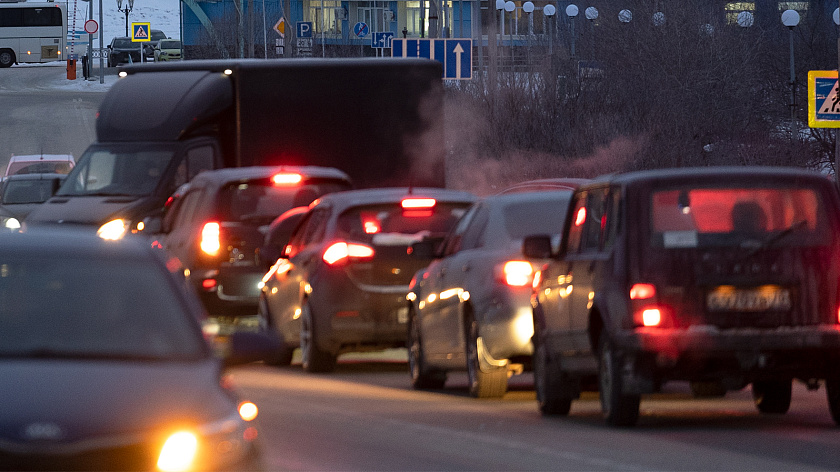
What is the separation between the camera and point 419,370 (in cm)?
1476

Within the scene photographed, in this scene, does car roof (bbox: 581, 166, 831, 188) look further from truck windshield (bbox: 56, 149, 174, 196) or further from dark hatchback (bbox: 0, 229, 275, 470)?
truck windshield (bbox: 56, 149, 174, 196)

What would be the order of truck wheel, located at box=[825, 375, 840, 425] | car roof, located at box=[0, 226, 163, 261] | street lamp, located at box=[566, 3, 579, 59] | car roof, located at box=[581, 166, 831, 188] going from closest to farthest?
car roof, located at box=[0, 226, 163, 261]
car roof, located at box=[581, 166, 831, 188]
truck wheel, located at box=[825, 375, 840, 425]
street lamp, located at box=[566, 3, 579, 59]

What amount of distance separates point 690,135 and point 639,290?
32381 millimetres

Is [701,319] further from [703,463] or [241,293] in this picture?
[241,293]

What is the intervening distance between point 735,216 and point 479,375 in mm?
2993

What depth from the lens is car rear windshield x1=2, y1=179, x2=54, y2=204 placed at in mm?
33625

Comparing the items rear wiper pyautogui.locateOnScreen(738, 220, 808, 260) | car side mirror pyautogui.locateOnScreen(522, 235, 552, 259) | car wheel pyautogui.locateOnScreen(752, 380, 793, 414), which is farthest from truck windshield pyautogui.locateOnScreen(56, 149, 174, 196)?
rear wiper pyautogui.locateOnScreen(738, 220, 808, 260)

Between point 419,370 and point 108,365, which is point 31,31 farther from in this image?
point 108,365

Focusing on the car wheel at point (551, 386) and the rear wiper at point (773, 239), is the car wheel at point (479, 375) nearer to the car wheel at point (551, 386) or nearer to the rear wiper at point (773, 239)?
the car wheel at point (551, 386)

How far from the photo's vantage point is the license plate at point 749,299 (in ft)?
36.4

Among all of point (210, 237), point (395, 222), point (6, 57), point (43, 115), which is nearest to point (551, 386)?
point (395, 222)

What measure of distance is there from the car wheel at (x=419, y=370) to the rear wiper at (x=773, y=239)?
160 inches

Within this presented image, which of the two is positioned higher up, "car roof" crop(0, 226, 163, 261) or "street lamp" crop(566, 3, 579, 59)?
"street lamp" crop(566, 3, 579, 59)

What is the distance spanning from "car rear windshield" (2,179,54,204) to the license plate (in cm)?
2397
